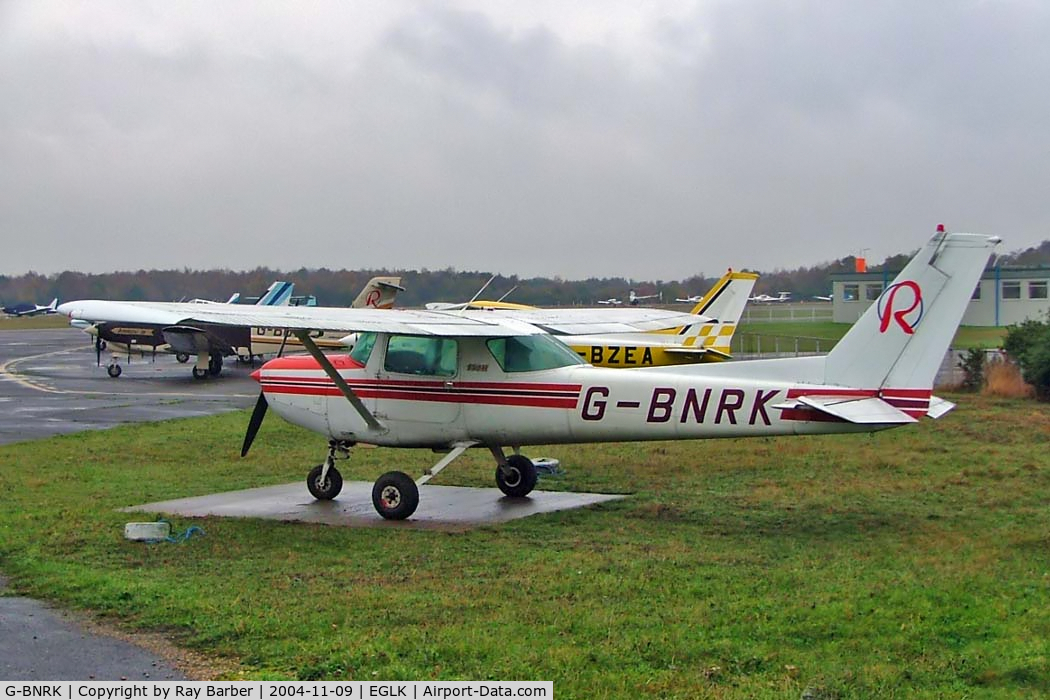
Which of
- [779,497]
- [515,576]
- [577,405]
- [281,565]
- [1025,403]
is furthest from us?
[1025,403]

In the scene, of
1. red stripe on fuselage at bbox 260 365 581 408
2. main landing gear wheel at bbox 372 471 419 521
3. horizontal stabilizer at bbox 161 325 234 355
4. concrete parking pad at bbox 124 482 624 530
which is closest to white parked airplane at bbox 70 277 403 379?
horizontal stabilizer at bbox 161 325 234 355

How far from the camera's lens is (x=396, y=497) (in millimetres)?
12078

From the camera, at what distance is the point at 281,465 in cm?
1678

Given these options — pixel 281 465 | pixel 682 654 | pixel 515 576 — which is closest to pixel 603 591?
pixel 515 576

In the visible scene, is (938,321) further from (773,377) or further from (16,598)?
(16,598)

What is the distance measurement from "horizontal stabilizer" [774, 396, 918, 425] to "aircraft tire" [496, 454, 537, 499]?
3.39 meters

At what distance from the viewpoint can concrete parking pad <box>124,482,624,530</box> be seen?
12125 millimetres

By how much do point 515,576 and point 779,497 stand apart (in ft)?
16.8

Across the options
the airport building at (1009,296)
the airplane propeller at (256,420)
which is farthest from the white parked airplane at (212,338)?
the airplane propeller at (256,420)

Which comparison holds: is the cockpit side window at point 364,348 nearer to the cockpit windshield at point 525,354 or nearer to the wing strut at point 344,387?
the wing strut at point 344,387

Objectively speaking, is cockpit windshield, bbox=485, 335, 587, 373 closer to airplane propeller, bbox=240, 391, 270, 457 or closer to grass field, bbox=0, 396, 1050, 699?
grass field, bbox=0, 396, 1050, 699

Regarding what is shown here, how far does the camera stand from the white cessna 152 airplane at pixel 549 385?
1106 centimetres

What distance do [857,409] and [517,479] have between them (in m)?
4.18

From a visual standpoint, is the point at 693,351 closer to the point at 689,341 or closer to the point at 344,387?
the point at 689,341
